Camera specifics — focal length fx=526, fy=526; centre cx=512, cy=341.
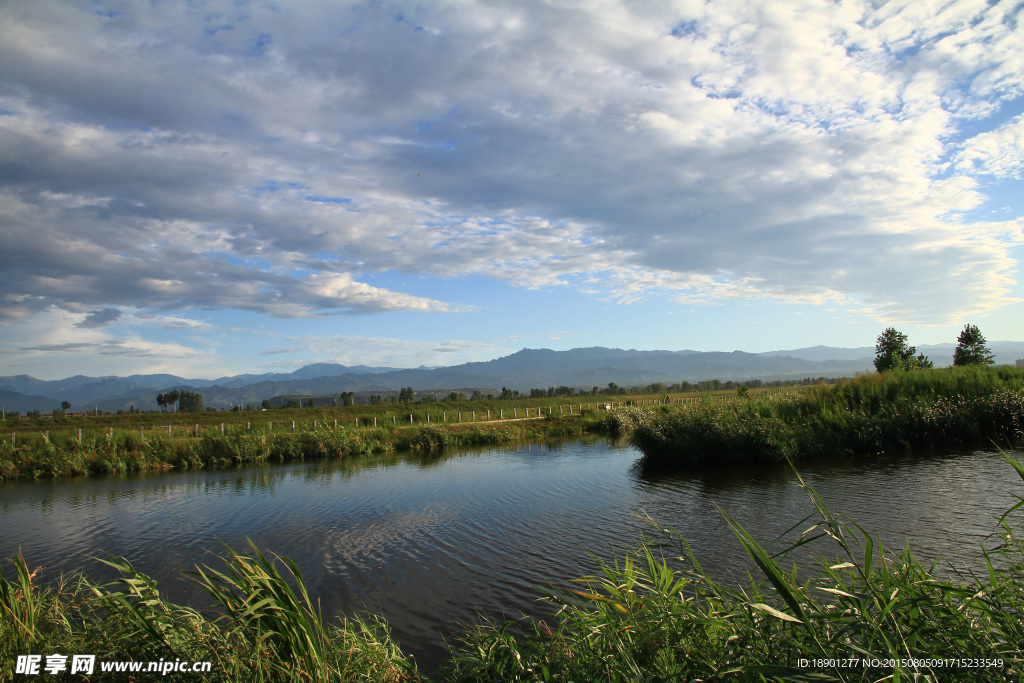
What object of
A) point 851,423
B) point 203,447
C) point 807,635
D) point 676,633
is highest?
point 807,635

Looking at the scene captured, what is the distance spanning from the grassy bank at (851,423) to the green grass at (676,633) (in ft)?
60.2

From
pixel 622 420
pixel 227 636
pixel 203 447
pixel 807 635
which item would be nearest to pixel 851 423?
pixel 622 420

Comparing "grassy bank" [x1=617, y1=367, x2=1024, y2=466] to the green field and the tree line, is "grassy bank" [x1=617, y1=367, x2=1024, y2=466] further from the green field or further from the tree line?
the tree line

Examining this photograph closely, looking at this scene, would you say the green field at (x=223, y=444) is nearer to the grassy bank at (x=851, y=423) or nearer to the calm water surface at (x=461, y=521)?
the grassy bank at (x=851, y=423)

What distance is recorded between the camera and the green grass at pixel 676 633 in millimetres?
3447

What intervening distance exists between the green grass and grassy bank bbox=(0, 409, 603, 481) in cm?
3015

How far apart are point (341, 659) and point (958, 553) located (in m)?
11.1

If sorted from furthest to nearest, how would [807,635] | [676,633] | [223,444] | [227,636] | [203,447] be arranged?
[223,444]
[203,447]
[227,636]
[676,633]
[807,635]

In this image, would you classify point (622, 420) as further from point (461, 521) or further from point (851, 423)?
point (461, 521)

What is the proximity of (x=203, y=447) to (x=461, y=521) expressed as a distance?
83.5 feet

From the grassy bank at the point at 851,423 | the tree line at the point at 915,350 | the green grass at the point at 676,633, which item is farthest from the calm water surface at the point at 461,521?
the tree line at the point at 915,350

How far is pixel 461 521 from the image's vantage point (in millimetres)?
16703

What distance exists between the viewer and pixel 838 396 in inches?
1033

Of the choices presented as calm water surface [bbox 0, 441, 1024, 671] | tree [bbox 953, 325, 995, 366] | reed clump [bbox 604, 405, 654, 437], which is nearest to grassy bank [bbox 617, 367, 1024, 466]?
calm water surface [bbox 0, 441, 1024, 671]
